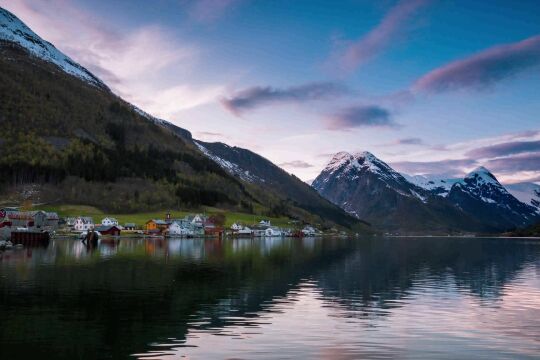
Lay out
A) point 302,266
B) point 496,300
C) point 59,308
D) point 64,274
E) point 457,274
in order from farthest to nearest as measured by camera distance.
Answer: point 302,266, point 457,274, point 64,274, point 496,300, point 59,308

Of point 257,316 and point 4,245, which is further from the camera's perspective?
point 4,245

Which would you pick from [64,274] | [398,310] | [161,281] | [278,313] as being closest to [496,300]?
[398,310]

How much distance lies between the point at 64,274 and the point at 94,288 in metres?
18.9

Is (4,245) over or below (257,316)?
over

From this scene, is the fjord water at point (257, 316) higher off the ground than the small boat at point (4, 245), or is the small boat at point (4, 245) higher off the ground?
the small boat at point (4, 245)

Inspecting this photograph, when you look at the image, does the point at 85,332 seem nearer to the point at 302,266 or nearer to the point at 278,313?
the point at 278,313

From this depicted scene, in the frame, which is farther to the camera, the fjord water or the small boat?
the small boat

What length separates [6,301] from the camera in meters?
55.5

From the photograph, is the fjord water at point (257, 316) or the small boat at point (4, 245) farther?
the small boat at point (4, 245)

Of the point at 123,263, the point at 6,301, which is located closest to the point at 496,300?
the point at 6,301

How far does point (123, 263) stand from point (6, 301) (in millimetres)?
51396

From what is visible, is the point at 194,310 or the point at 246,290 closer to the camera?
the point at 194,310

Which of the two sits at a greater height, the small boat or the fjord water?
the small boat

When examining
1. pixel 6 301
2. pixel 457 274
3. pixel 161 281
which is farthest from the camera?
pixel 457 274
